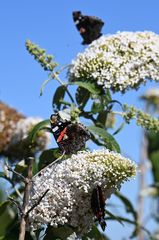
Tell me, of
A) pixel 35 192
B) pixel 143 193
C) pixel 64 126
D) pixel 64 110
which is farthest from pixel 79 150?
pixel 143 193

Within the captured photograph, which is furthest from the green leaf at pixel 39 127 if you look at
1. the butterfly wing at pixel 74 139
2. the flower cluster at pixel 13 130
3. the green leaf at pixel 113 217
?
the flower cluster at pixel 13 130

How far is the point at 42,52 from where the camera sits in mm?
2471

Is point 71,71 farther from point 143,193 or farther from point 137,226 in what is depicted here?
point 143,193

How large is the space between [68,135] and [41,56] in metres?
0.51

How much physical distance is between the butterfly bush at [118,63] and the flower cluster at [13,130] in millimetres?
2211

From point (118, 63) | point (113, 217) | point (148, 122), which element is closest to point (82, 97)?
point (118, 63)

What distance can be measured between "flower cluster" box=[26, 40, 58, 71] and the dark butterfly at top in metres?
0.44

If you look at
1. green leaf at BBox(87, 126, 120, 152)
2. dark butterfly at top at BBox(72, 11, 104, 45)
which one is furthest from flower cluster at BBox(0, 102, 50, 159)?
green leaf at BBox(87, 126, 120, 152)

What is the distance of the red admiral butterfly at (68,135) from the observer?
2.07 meters

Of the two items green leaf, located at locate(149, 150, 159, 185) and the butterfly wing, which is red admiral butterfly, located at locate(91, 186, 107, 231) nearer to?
the butterfly wing

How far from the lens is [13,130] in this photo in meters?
5.55

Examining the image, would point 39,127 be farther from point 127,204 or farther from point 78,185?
point 127,204

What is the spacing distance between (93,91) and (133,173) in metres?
0.73

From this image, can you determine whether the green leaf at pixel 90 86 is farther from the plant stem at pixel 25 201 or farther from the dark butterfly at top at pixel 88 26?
the plant stem at pixel 25 201
